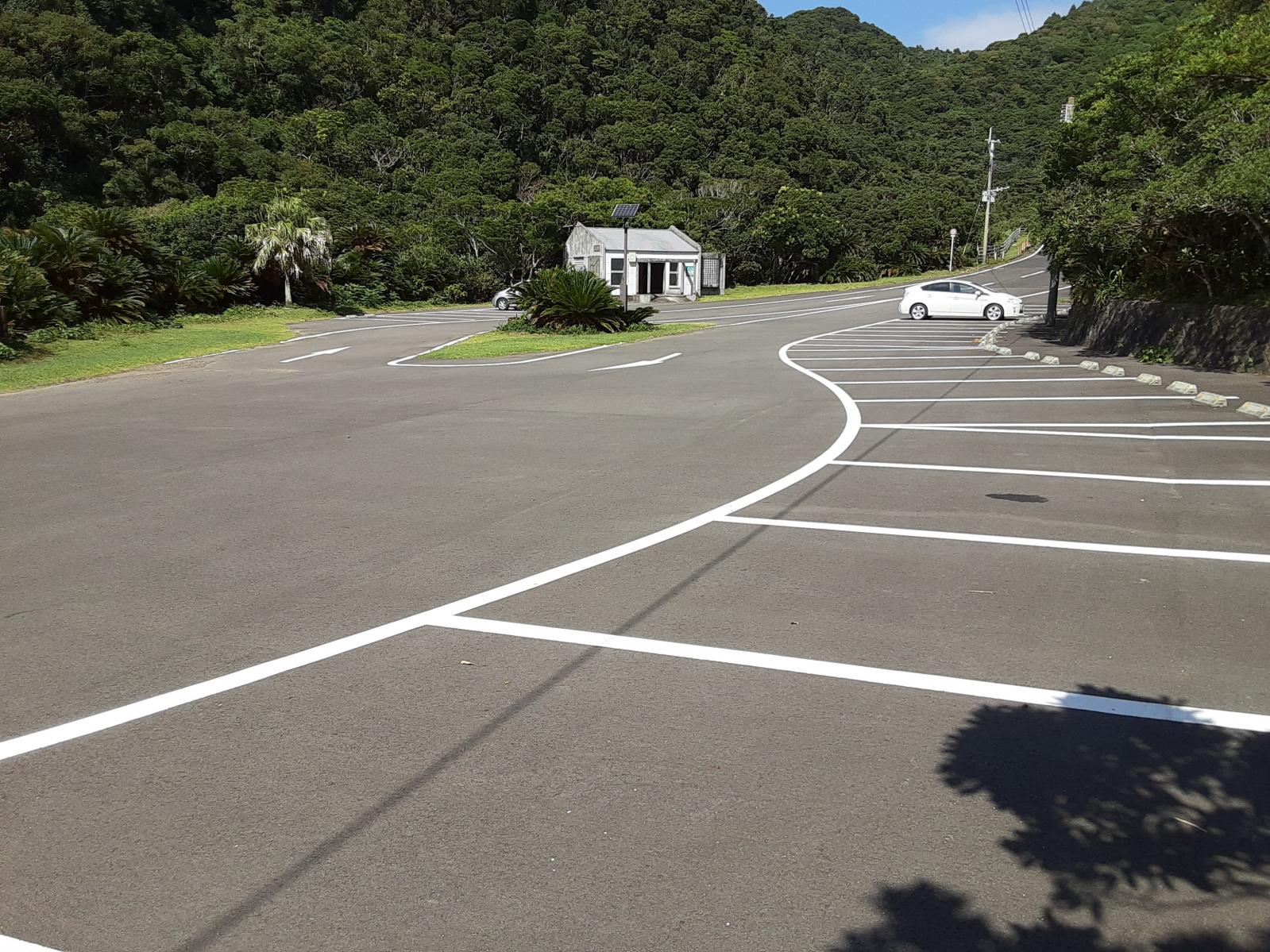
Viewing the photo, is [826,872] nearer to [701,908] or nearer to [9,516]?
[701,908]

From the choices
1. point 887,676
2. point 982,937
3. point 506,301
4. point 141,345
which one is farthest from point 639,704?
point 506,301

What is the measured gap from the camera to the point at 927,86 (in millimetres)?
103250

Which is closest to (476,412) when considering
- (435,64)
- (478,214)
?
(478,214)

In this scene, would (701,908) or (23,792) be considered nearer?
(701,908)

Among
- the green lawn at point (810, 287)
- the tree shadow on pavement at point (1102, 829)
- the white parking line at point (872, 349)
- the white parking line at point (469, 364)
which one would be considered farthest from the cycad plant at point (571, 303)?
the tree shadow on pavement at point (1102, 829)

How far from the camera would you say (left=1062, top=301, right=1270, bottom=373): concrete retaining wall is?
51.8ft

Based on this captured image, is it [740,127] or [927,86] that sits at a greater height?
[927,86]

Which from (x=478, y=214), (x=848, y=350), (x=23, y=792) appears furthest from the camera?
(x=478, y=214)

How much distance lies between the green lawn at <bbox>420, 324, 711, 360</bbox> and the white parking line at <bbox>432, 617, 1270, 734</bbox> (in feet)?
58.3

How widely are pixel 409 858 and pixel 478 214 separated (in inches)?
2343

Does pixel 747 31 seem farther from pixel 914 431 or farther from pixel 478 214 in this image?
pixel 914 431

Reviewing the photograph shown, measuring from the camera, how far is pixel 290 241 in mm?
38500

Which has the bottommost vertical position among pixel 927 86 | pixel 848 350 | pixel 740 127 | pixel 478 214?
pixel 848 350

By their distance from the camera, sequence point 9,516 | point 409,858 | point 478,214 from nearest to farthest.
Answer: point 409,858 → point 9,516 → point 478,214
